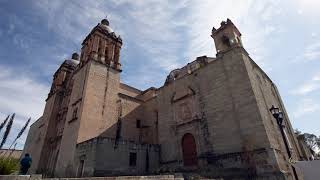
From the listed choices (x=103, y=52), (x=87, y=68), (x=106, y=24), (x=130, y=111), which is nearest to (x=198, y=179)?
(x=130, y=111)

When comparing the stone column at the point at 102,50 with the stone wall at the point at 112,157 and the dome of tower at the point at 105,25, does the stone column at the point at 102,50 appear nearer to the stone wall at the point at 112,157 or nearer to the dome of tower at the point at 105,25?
the dome of tower at the point at 105,25

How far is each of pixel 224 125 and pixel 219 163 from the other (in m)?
2.77

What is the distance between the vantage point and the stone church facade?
43.3ft

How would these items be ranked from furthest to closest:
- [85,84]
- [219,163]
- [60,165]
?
[85,84]
[60,165]
[219,163]

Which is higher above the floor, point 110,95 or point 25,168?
point 110,95

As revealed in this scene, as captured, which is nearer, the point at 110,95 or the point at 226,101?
the point at 226,101

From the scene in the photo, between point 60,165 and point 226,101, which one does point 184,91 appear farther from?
point 60,165

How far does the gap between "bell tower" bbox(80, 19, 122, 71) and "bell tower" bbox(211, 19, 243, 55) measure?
1164 centimetres

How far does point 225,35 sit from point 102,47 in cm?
1393

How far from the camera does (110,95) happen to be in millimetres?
21016

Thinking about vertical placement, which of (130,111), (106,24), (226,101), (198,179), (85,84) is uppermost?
(106,24)

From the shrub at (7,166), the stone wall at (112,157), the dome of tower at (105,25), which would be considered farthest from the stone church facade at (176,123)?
→ the shrub at (7,166)

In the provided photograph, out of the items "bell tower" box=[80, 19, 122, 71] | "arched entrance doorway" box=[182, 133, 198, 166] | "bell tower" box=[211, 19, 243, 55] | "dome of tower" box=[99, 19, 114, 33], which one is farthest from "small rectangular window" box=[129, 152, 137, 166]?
"dome of tower" box=[99, 19, 114, 33]

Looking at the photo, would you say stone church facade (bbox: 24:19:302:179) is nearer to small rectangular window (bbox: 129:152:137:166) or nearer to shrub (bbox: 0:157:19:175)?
small rectangular window (bbox: 129:152:137:166)
